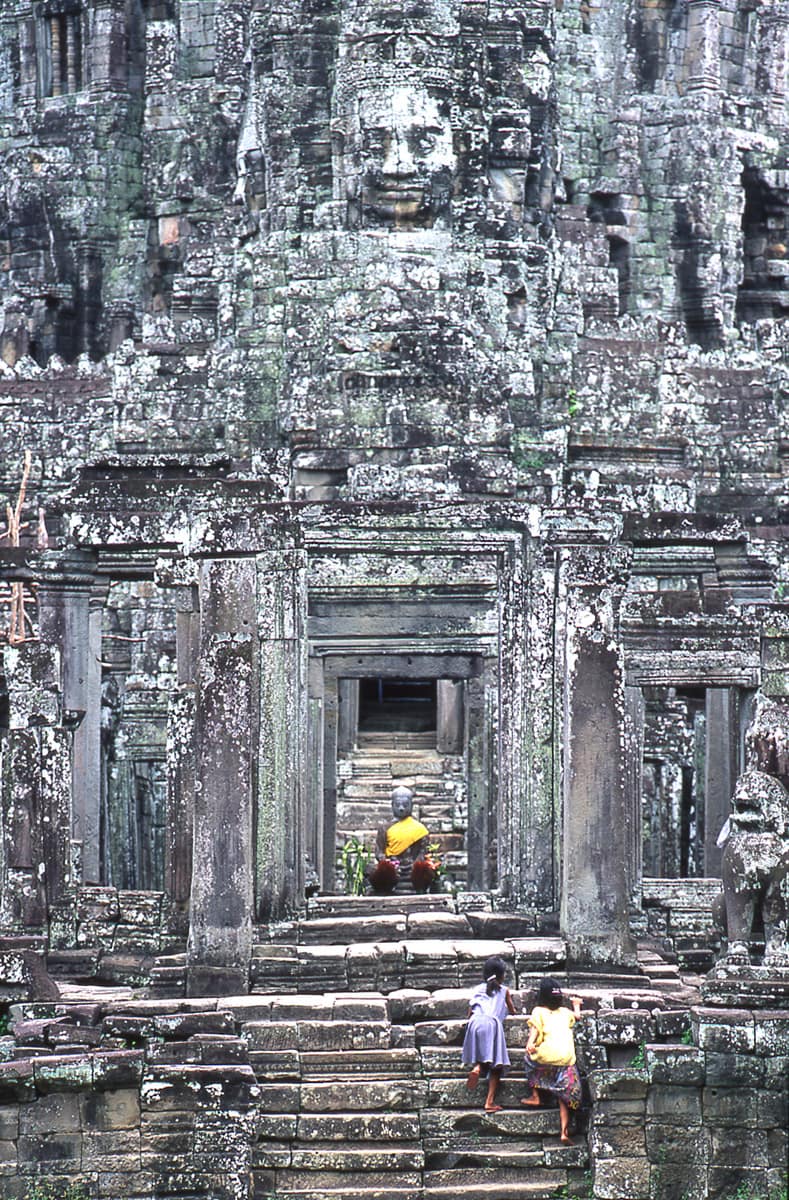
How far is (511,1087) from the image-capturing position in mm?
20734

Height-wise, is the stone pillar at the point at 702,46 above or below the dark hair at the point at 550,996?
above

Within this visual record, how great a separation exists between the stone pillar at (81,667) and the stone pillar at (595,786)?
4.35 metres

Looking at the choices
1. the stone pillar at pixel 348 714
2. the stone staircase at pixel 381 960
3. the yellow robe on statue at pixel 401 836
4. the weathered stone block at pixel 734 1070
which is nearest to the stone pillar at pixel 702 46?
the stone pillar at pixel 348 714

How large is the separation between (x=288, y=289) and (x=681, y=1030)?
44.2ft

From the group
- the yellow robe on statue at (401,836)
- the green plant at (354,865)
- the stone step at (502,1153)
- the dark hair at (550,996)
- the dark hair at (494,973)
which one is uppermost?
the yellow robe on statue at (401,836)

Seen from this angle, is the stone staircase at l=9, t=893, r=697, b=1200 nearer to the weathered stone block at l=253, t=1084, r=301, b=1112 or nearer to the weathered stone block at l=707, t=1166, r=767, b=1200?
the weathered stone block at l=253, t=1084, r=301, b=1112

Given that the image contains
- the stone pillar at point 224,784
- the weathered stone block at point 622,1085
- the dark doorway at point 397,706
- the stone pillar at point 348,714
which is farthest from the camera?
the dark doorway at point 397,706

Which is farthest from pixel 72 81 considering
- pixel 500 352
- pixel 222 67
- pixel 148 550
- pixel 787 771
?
pixel 787 771

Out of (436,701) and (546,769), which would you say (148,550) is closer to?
(546,769)

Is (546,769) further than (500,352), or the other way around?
(500,352)

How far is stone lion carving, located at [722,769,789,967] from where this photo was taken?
68.4 feet

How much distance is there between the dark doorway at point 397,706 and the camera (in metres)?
36.5

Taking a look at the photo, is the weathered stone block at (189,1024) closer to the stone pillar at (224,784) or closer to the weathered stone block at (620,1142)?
the stone pillar at (224,784)

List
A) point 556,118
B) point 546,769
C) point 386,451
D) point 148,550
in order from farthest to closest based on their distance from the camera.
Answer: point 556,118 < point 386,451 < point 148,550 < point 546,769
